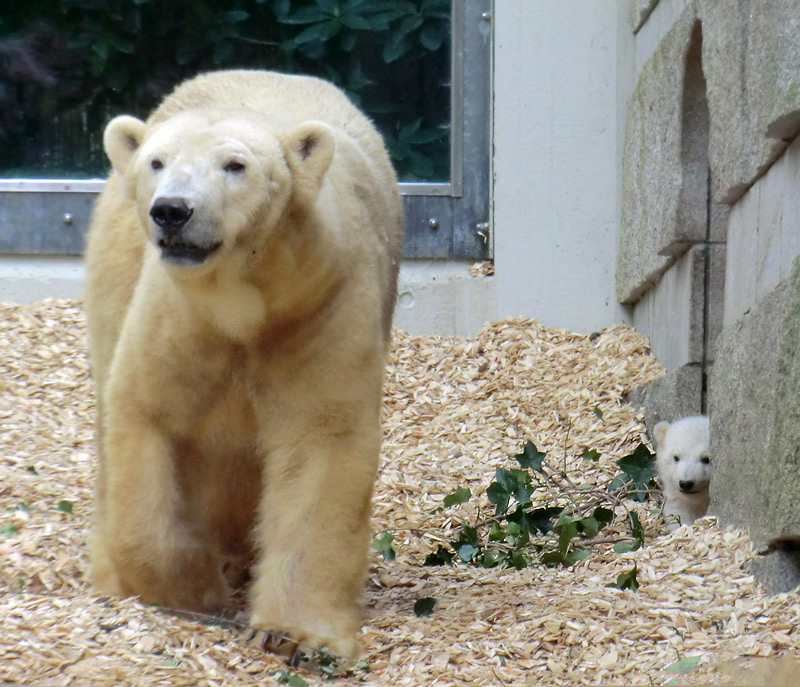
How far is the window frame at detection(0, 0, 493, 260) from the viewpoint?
6.79m

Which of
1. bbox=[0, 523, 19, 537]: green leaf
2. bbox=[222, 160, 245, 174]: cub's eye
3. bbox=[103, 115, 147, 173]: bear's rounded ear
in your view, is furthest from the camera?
bbox=[0, 523, 19, 537]: green leaf

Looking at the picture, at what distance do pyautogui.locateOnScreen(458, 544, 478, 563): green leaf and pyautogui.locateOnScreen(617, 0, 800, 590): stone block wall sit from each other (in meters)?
0.88

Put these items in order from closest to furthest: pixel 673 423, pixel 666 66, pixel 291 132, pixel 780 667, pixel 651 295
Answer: pixel 780 667 → pixel 291 132 → pixel 673 423 → pixel 666 66 → pixel 651 295

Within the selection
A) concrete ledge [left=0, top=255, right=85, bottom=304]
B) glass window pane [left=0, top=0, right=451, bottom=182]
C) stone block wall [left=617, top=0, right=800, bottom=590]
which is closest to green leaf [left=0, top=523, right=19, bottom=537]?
stone block wall [left=617, top=0, right=800, bottom=590]

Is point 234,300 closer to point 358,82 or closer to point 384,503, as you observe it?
point 384,503

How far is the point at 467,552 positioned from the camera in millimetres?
4480

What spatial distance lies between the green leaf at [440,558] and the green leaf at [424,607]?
30.4 inches

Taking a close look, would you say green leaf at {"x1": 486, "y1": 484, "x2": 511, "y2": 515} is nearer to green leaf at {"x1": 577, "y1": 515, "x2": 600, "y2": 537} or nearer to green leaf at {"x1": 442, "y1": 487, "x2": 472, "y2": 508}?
green leaf at {"x1": 442, "y1": 487, "x2": 472, "y2": 508}

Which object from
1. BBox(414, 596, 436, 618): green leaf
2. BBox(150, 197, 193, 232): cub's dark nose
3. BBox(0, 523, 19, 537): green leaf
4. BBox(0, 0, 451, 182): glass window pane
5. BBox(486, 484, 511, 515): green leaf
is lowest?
BBox(414, 596, 436, 618): green leaf

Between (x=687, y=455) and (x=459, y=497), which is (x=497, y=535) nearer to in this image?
(x=459, y=497)

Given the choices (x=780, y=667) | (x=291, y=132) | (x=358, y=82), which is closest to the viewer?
(x=780, y=667)

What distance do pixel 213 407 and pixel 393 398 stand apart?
109 inches

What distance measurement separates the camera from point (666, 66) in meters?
5.57

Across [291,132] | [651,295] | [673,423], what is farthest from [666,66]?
[291,132]
